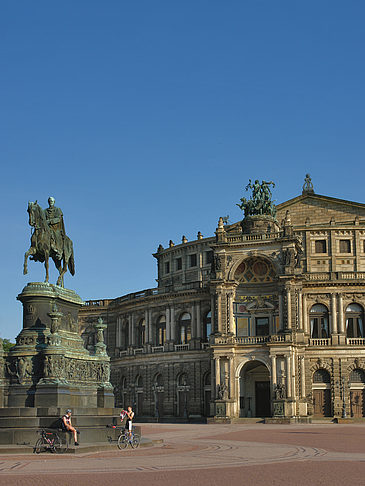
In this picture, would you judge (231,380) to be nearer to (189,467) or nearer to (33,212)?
(33,212)

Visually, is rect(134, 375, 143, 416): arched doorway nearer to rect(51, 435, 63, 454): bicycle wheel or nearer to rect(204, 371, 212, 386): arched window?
rect(204, 371, 212, 386): arched window

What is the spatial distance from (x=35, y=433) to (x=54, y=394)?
1675mm

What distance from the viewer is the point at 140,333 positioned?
84.2 m

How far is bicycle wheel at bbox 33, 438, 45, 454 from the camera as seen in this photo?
80.8ft

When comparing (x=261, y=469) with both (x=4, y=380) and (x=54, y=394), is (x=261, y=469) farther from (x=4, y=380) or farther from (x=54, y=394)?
(x=4, y=380)

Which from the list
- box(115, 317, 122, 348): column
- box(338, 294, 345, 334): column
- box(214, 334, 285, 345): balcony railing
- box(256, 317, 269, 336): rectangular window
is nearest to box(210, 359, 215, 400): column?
box(214, 334, 285, 345): balcony railing

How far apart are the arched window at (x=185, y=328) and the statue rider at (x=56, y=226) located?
49256 mm

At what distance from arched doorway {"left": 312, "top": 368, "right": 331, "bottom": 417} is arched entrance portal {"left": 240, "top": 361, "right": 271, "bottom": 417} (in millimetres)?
4685

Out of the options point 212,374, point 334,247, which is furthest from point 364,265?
point 212,374

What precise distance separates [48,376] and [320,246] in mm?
57611

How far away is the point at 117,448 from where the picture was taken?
88.8 ft

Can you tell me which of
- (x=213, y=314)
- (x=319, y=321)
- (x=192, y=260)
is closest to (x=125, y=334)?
(x=192, y=260)

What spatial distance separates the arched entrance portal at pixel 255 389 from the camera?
236ft

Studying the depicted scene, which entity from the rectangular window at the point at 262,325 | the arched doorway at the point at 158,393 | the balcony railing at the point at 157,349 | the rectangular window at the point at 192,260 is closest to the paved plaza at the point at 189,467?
the rectangular window at the point at 262,325
